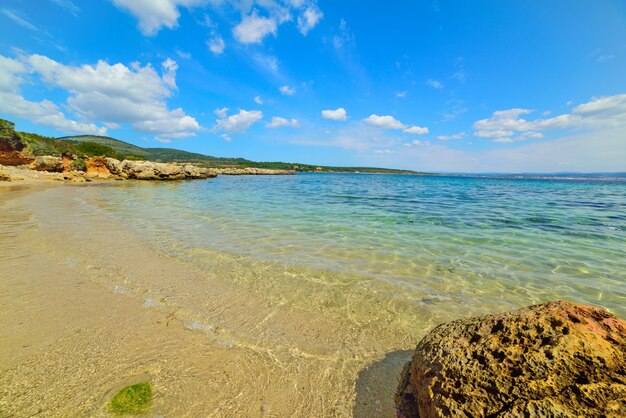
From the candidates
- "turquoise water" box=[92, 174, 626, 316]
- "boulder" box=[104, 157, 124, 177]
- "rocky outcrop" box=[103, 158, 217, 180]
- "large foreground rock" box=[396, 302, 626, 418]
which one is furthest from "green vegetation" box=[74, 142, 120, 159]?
"large foreground rock" box=[396, 302, 626, 418]

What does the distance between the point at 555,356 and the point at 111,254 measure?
8.06 meters

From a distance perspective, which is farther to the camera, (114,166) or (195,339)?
(114,166)

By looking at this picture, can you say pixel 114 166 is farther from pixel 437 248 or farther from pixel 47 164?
pixel 437 248

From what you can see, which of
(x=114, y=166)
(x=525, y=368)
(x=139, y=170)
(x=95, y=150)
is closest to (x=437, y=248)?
Answer: (x=525, y=368)

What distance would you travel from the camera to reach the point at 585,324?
6.72ft

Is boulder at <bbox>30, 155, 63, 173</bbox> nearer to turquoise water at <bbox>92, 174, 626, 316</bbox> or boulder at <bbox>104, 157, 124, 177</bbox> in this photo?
boulder at <bbox>104, 157, 124, 177</bbox>

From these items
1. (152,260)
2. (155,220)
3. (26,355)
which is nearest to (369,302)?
(26,355)

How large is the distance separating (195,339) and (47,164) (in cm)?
4662

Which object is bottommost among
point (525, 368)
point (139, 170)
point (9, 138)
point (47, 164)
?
point (139, 170)

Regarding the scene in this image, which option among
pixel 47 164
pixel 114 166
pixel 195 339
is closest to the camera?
pixel 195 339

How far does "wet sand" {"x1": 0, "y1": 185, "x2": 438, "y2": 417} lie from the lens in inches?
101

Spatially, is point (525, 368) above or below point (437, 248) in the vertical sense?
above

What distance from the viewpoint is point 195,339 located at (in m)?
3.47

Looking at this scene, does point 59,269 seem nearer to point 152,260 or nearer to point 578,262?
point 152,260
